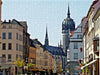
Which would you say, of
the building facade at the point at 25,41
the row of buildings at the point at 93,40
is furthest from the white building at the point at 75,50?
the row of buildings at the point at 93,40

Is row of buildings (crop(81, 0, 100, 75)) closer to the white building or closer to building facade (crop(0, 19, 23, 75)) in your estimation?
building facade (crop(0, 19, 23, 75))

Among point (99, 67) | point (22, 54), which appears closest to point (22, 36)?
point (22, 54)

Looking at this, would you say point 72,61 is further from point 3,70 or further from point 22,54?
point 3,70

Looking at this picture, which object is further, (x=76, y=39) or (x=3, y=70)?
(x=76, y=39)

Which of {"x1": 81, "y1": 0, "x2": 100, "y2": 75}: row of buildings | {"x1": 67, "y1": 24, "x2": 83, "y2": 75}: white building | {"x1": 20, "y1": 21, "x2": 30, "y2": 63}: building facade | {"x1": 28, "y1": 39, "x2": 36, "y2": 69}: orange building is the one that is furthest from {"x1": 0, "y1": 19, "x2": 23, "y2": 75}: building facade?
{"x1": 81, "y1": 0, "x2": 100, "y2": 75}: row of buildings

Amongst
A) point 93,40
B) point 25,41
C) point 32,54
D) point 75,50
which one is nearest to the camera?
point 93,40

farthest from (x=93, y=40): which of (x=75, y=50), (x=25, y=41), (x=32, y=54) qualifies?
(x=32, y=54)

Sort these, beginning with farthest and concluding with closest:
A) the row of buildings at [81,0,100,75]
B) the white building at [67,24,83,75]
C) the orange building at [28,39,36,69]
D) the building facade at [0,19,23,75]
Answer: the orange building at [28,39,36,69], the white building at [67,24,83,75], the building facade at [0,19,23,75], the row of buildings at [81,0,100,75]

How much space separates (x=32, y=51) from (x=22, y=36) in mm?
19247

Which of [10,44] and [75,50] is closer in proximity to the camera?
[10,44]

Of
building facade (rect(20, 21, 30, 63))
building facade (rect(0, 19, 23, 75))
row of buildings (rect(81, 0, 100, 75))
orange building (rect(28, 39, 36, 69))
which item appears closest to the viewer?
row of buildings (rect(81, 0, 100, 75))

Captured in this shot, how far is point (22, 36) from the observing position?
87.8 m

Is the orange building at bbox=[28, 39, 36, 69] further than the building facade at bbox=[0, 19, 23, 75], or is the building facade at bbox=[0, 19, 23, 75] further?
the orange building at bbox=[28, 39, 36, 69]

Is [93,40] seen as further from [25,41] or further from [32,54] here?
[32,54]
